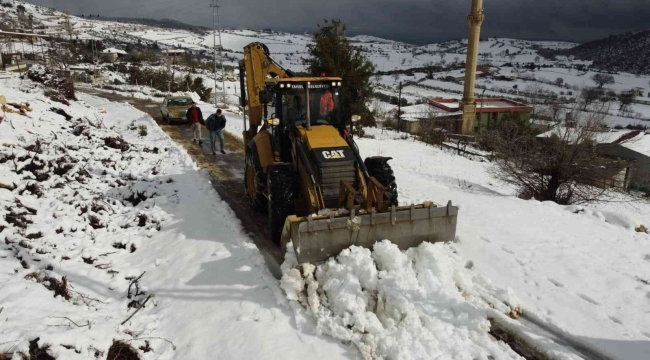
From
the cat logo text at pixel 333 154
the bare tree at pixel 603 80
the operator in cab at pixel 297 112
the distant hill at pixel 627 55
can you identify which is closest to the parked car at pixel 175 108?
the operator in cab at pixel 297 112

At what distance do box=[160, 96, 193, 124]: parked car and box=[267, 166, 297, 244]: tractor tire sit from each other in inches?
588

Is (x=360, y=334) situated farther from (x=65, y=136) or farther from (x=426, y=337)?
(x=65, y=136)

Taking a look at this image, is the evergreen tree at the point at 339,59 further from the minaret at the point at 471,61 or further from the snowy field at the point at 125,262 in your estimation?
the minaret at the point at 471,61

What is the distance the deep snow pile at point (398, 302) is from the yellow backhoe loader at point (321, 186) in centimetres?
26

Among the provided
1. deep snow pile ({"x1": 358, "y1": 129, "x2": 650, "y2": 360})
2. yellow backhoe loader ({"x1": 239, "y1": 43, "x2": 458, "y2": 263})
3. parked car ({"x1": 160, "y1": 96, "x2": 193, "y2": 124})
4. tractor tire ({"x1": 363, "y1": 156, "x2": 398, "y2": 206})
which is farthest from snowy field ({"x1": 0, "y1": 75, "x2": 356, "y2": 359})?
parked car ({"x1": 160, "y1": 96, "x2": 193, "y2": 124})

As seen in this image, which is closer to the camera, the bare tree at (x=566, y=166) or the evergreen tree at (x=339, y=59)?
the bare tree at (x=566, y=166)

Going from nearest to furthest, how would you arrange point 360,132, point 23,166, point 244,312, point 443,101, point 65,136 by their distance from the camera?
point 244,312 < point 23,166 < point 65,136 < point 360,132 < point 443,101

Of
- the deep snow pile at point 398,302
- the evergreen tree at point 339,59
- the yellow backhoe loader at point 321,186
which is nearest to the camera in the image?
the deep snow pile at point 398,302

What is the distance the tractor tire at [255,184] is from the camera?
825 cm

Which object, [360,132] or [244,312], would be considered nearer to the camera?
[244,312]

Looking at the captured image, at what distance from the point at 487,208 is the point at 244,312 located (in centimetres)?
668

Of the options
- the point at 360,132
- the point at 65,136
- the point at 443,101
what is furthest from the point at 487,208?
the point at 443,101

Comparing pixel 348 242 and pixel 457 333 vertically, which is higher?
pixel 348 242

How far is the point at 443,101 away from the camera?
216 ft
